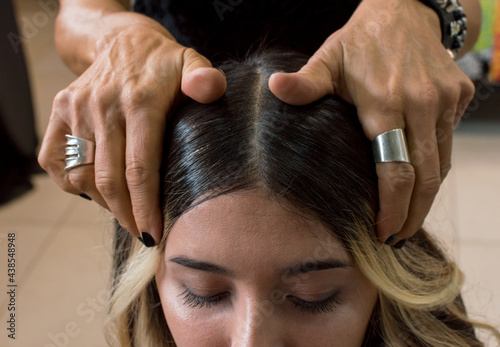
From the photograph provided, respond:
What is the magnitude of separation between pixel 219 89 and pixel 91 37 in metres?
0.40

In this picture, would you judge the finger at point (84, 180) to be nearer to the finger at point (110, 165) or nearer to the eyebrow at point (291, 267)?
the finger at point (110, 165)

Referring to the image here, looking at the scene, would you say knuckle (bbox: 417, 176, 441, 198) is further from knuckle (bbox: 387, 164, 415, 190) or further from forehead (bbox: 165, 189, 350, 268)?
forehead (bbox: 165, 189, 350, 268)

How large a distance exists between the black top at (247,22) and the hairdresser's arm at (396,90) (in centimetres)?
36

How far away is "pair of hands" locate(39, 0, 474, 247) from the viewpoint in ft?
2.98

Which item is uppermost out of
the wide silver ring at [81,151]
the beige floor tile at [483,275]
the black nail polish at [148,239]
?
the wide silver ring at [81,151]

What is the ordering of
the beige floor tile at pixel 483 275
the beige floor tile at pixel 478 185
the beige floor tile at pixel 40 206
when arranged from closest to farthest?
the beige floor tile at pixel 483 275 < the beige floor tile at pixel 478 185 < the beige floor tile at pixel 40 206

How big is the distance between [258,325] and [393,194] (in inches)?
13.4

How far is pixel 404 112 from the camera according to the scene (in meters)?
0.90

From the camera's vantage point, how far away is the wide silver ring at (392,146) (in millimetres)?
889

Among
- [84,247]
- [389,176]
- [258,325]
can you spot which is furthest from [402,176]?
[84,247]

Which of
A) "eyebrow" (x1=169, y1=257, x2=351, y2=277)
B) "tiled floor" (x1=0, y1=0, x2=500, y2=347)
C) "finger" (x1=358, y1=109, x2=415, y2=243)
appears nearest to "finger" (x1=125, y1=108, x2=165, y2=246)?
"eyebrow" (x1=169, y1=257, x2=351, y2=277)

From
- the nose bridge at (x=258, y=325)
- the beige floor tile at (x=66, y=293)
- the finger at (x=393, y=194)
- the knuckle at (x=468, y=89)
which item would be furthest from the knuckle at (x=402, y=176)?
the beige floor tile at (x=66, y=293)

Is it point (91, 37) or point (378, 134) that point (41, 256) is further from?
point (378, 134)

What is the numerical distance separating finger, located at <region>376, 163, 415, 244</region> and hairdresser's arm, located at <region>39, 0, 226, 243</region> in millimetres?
337
